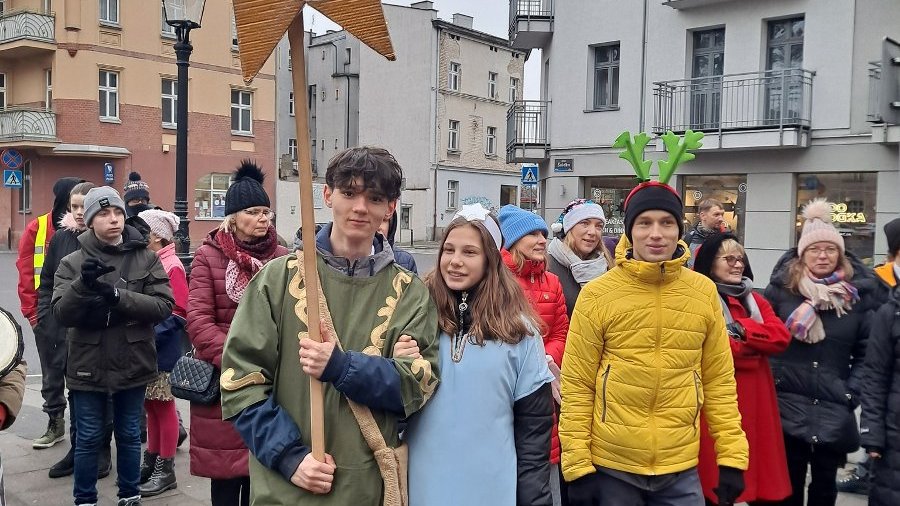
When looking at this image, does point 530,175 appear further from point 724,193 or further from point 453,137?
point 453,137

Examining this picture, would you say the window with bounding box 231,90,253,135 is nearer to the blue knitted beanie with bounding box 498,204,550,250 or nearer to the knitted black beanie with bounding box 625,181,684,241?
the blue knitted beanie with bounding box 498,204,550,250

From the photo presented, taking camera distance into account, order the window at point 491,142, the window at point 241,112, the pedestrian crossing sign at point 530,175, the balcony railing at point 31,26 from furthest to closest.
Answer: the window at point 491,142, the window at point 241,112, the balcony railing at point 31,26, the pedestrian crossing sign at point 530,175

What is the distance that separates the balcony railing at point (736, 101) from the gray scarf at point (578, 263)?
13.0 m

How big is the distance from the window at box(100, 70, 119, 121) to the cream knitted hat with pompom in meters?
31.1

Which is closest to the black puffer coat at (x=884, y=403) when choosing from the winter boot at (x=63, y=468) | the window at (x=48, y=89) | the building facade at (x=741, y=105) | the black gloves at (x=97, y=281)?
the black gloves at (x=97, y=281)

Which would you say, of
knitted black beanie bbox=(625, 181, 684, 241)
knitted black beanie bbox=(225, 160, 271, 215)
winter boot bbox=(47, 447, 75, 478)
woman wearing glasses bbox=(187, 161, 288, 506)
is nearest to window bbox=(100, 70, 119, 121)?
winter boot bbox=(47, 447, 75, 478)

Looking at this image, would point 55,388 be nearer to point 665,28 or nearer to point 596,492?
point 596,492

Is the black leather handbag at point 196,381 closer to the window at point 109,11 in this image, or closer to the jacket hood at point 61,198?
the jacket hood at point 61,198

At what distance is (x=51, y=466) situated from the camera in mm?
5922

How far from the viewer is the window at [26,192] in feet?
103

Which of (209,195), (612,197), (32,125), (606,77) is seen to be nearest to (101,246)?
(612,197)

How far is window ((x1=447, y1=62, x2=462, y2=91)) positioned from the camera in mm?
44156

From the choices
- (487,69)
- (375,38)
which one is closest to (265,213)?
(375,38)

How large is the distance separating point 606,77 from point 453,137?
1000 inches
